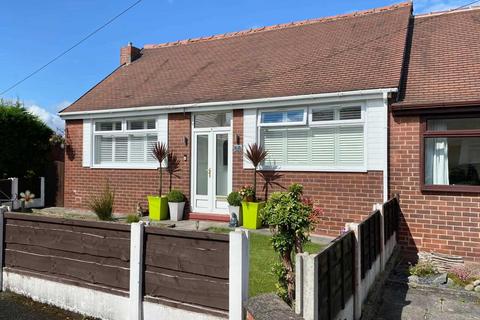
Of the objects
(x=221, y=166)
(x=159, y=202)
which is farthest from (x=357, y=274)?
(x=159, y=202)

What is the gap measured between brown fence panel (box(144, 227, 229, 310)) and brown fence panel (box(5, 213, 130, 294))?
0.37 m

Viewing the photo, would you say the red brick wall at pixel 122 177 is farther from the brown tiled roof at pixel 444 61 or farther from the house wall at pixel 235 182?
the brown tiled roof at pixel 444 61

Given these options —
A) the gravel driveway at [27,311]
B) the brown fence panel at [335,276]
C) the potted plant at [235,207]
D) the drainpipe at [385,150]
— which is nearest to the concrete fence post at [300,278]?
the brown fence panel at [335,276]

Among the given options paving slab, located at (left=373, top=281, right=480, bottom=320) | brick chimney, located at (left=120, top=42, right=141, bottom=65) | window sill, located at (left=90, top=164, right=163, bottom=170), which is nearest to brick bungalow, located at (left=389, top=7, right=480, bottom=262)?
paving slab, located at (left=373, top=281, right=480, bottom=320)

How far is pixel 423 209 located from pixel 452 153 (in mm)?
1183

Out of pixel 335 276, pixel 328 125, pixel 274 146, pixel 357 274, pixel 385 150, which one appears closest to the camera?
pixel 335 276

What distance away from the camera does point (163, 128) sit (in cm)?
1135

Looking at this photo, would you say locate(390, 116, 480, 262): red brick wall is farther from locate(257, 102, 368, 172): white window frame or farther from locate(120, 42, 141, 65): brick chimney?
locate(120, 42, 141, 65): brick chimney

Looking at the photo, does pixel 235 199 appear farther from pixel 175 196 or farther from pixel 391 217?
pixel 391 217

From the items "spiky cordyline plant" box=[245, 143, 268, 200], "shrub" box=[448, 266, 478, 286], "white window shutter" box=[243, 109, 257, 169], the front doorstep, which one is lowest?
"shrub" box=[448, 266, 478, 286]

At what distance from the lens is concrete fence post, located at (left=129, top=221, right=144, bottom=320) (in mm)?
4363

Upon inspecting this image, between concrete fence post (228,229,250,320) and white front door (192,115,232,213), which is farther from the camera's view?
white front door (192,115,232,213)

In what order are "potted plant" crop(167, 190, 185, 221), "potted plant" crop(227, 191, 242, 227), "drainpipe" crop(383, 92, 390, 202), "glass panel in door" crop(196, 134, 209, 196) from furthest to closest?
"glass panel in door" crop(196, 134, 209, 196), "potted plant" crop(167, 190, 185, 221), "potted plant" crop(227, 191, 242, 227), "drainpipe" crop(383, 92, 390, 202)

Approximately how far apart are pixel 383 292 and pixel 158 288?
Answer: 11.3 ft
